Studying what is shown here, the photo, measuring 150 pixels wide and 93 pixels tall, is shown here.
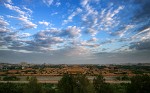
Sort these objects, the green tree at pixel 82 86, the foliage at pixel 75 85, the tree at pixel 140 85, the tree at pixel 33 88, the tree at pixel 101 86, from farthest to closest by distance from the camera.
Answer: the tree at pixel 140 85
the tree at pixel 101 86
the tree at pixel 33 88
the foliage at pixel 75 85
the green tree at pixel 82 86

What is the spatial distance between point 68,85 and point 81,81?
3.09 meters

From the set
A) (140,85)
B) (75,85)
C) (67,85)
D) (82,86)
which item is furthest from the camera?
(140,85)

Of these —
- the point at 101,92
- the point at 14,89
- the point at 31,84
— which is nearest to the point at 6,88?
the point at 14,89

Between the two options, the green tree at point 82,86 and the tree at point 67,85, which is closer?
the green tree at point 82,86

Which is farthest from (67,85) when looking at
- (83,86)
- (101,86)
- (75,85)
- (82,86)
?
(101,86)

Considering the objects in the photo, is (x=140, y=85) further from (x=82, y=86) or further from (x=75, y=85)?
(x=75, y=85)

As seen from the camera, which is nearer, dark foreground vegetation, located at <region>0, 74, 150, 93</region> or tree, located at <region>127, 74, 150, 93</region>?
dark foreground vegetation, located at <region>0, 74, 150, 93</region>

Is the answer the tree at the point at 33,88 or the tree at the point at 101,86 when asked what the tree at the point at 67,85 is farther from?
the tree at the point at 101,86

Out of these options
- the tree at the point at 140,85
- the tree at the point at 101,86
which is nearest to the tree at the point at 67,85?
the tree at the point at 101,86

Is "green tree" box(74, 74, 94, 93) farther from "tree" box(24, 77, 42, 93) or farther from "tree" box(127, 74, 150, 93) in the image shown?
"tree" box(127, 74, 150, 93)

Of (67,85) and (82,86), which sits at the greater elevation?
(67,85)

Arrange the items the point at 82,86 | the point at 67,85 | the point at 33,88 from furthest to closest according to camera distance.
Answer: the point at 67,85
the point at 33,88
the point at 82,86

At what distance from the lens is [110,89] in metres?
42.9

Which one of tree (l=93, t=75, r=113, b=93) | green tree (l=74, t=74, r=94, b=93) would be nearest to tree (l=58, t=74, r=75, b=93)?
green tree (l=74, t=74, r=94, b=93)
